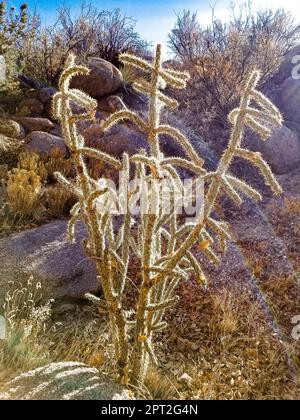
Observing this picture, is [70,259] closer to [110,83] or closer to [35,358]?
[35,358]

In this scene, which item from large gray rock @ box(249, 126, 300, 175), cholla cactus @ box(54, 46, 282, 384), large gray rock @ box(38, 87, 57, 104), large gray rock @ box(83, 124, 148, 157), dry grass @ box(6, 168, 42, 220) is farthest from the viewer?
large gray rock @ box(38, 87, 57, 104)

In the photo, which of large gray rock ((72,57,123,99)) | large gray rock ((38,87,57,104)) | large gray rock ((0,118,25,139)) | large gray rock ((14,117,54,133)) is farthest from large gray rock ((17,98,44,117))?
large gray rock ((72,57,123,99))

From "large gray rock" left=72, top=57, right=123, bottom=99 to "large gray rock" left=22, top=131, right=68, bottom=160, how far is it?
2218 mm

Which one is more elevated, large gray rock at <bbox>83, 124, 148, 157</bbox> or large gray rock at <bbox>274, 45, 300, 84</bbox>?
large gray rock at <bbox>274, 45, 300, 84</bbox>

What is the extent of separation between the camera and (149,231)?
235 centimetres

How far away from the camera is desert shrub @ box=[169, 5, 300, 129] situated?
930cm

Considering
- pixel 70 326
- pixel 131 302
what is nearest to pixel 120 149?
pixel 131 302

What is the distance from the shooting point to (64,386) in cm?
225

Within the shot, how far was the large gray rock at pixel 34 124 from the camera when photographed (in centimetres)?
768

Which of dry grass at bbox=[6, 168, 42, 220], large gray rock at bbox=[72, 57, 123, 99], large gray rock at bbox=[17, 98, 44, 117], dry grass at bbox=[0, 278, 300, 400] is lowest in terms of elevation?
dry grass at bbox=[0, 278, 300, 400]

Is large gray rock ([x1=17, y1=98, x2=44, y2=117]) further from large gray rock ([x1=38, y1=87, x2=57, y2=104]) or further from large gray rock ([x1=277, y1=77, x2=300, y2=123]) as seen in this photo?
large gray rock ([x1=277, y1=77, x2=300, y2=123])

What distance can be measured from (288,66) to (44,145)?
23.7ft

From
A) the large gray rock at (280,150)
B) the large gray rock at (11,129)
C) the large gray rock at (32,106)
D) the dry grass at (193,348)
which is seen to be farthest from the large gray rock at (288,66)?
the dry grass at (193,348)
